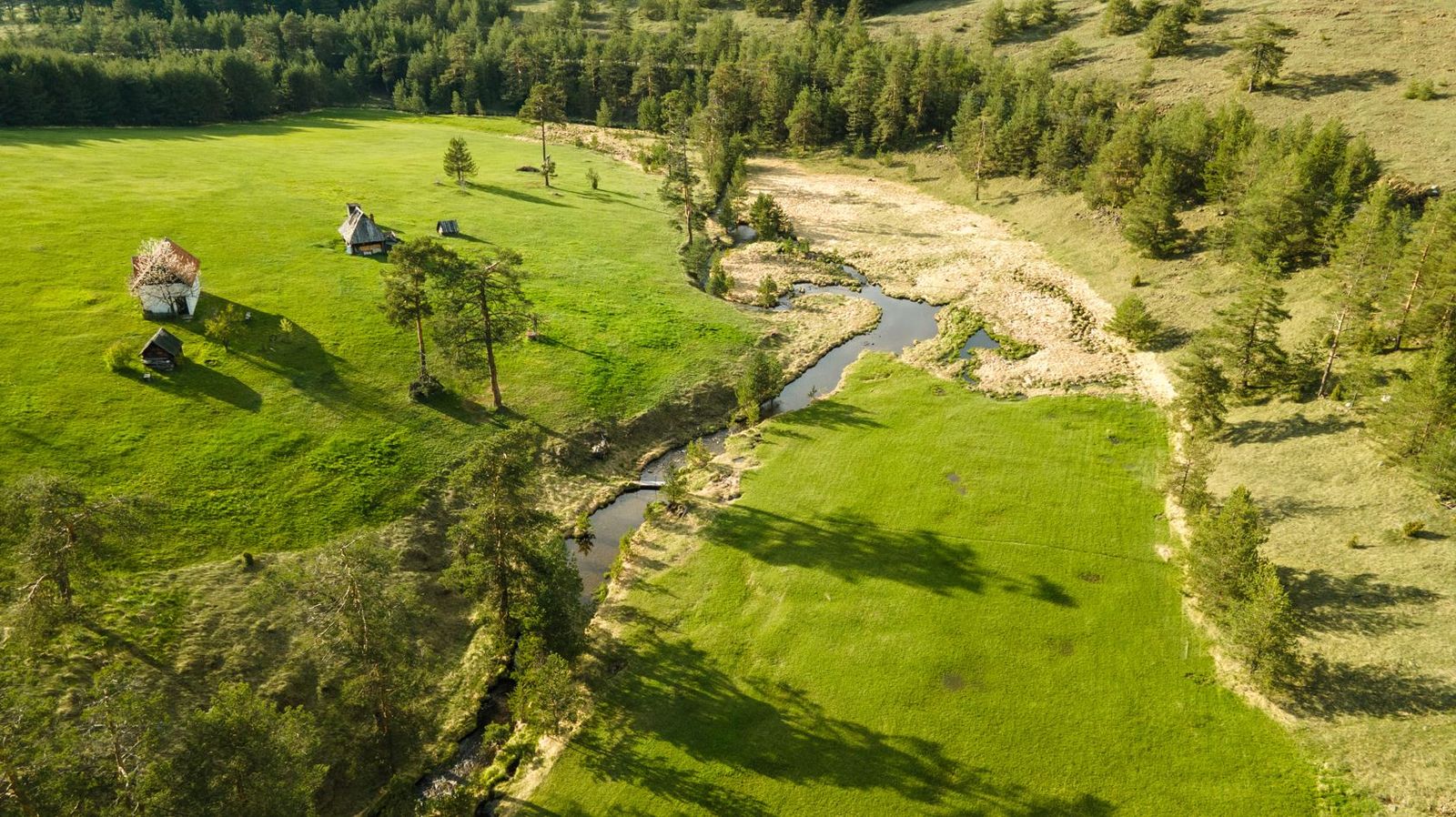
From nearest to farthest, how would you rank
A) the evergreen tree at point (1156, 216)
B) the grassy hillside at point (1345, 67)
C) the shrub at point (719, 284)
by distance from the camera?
the evergreen tree at point (1156, 216) → the shrub at point (719, 284) → the grassy hillside at point (1345, 67)

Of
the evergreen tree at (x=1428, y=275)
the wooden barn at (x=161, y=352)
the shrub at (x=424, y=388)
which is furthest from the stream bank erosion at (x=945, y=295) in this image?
the wooden barn at (x=161, y=352)

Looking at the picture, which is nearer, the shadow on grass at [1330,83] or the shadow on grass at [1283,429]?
the shadow on grass at [1283,429]

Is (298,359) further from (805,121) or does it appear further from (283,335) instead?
(805,121)

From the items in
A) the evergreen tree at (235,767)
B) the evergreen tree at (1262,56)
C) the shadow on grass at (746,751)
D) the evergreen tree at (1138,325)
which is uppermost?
the evergreen tree at (1262,56)

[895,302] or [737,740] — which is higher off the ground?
[895,302]

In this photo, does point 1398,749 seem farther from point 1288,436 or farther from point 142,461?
point 142,461

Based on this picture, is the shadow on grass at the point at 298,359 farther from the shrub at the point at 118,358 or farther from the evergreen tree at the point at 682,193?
the evergreen tree at the point at 682,193

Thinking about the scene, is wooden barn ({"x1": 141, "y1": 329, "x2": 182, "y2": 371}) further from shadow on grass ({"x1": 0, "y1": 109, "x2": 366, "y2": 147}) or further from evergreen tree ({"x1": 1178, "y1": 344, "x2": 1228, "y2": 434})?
shadow on grass ({"x1": 0, "y1": 109, "x2": 366, "y2": 147})

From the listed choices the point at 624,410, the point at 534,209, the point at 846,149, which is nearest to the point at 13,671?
the point at 624,410
